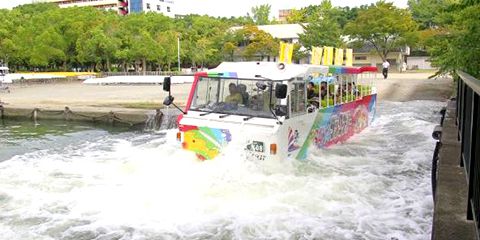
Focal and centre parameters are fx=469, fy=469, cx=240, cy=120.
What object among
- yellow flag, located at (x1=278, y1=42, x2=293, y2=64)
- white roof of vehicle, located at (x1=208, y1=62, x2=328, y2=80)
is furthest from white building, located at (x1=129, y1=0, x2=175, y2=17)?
white roof of vehicle, located at (x1=208, y1=62, x2=328, y2=80)

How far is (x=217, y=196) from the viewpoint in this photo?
7766 millimetres

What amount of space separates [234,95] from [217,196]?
7.93 feet

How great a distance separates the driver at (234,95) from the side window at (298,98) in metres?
1.02

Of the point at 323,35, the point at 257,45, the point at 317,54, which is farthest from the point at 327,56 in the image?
the point at 257,45

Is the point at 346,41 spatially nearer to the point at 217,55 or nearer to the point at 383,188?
the point at 217,55

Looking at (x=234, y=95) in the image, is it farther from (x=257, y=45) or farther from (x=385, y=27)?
(x=257, y=45)

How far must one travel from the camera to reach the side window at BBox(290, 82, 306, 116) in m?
9.06

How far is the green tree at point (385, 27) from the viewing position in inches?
2148

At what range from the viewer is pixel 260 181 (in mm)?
8164

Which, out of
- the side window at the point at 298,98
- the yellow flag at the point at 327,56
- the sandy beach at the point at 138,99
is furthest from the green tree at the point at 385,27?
the side window at the point at 298,98

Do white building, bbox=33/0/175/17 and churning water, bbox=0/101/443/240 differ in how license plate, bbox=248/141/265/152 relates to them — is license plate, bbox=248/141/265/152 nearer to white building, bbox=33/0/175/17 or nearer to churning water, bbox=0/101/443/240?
churning water, bbox=0/101/443/240

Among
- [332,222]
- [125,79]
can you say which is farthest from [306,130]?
[125,79]

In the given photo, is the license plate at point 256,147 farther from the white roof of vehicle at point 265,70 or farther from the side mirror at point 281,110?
the white roof of vehicle at point 265,70

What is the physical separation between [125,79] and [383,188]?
116 feet
